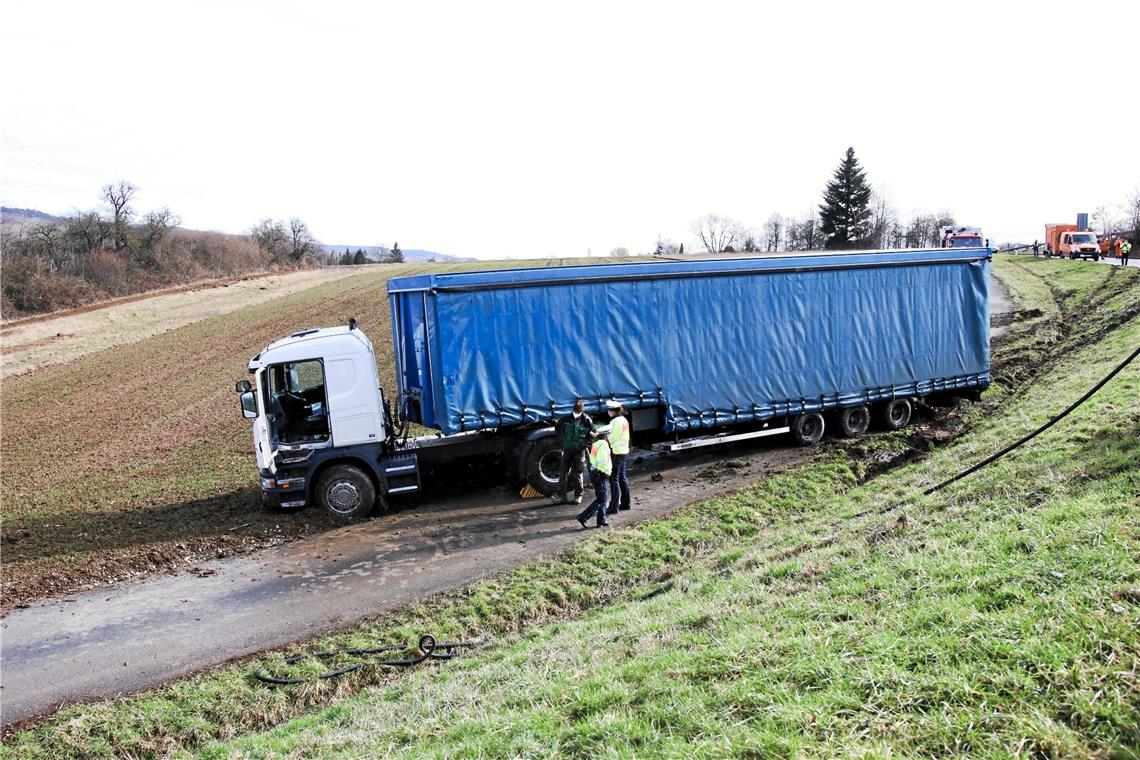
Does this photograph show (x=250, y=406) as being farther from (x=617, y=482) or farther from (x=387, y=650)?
(x=617, y=482)

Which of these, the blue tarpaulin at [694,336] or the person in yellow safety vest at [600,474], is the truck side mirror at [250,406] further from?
the person in yellow safety vest at [600,474]

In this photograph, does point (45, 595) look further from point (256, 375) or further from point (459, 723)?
point (459, 723)

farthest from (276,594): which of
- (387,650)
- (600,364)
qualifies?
(600,364)

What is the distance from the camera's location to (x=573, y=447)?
40.1 ft

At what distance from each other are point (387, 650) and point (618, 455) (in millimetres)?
4796

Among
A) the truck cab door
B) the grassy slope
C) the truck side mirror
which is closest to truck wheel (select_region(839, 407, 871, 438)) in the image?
the grassy slope

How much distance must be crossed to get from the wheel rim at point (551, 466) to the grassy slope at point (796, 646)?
2.30 metres

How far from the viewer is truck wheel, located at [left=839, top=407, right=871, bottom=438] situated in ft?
49.6

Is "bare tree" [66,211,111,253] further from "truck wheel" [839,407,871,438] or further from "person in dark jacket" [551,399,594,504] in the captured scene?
"truck wheel" [839,407,871,438]

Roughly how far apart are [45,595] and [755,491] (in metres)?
9.91

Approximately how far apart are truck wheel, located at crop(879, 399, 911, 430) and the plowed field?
10876 millimetres

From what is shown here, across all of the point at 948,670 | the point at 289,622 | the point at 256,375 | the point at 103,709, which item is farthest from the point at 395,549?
the point at 948,670

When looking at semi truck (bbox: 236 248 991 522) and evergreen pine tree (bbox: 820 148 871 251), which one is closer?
semi truck (bbox: 236 248 991 522)

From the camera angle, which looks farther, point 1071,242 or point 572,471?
point 1071,242
